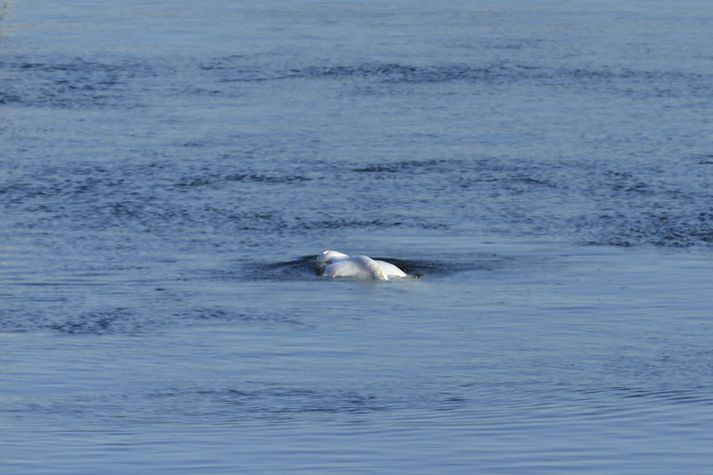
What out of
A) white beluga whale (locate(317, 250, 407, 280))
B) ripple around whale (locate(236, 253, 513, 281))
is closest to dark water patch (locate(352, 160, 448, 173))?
ripple around whale (locate(236, 253, 513, 281))

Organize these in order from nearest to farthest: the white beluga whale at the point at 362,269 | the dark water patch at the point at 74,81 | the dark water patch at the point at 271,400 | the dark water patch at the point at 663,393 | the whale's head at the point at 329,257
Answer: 1. the dark water patch at the point at 271,400
2. the dark water patch at the point at 663,393
3. the white beluga whale at the point at 362,269
4. the whale's head at the point at 329,257
5. the dark water patch at the point at 74,81

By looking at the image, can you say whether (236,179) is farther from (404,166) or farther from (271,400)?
(271,400)

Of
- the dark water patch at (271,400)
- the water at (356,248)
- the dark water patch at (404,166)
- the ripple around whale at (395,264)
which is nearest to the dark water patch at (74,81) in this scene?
the water at (356,248)

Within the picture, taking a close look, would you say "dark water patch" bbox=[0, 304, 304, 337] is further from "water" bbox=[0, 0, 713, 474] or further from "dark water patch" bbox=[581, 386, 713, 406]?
"dark water patch" bbox=[581, 386, 713, 406]

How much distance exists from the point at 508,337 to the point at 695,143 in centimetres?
→ 1185

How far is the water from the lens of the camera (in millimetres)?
17328

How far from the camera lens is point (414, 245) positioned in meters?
25.0

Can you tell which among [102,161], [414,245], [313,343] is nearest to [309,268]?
[414,245]

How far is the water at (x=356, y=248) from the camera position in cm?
1733

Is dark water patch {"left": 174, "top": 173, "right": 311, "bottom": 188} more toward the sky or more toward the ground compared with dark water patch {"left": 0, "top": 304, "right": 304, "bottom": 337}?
more toward the sky

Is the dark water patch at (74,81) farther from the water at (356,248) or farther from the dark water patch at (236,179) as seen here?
the dark water patch at (236,179)

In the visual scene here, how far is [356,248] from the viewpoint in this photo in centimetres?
2491

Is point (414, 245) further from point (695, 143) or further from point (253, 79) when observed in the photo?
point (253, 79)

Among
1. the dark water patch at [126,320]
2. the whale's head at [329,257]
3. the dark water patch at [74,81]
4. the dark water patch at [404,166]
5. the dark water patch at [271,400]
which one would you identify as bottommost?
the dark water patch at [126,320]
